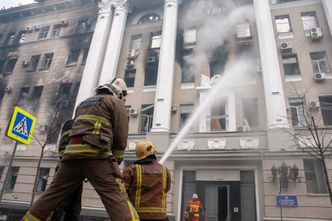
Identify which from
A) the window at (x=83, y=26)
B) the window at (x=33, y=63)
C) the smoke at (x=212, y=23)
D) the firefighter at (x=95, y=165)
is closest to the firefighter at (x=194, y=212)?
the smoke at (x=212, y=23)

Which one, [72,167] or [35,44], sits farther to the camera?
[35,44]

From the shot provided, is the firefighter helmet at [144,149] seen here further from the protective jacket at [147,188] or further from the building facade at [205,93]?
the building facade at [205,93]

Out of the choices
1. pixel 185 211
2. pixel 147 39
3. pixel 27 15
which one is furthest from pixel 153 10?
pixel 185 211

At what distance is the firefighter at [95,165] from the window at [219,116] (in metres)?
10.7

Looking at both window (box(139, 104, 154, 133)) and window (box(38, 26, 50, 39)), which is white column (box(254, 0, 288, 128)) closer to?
window (box(139, 104, 154, 133))

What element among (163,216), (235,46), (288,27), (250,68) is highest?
(288,27)

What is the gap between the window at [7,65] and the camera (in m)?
20.7

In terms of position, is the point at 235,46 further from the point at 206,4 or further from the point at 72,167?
the point at 72,167

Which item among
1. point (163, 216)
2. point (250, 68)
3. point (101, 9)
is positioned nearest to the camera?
point (163, 216)

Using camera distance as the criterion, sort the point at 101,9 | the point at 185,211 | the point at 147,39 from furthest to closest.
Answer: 1. the point at 101,9
2. the point at 147,39
3. the point at 185,211

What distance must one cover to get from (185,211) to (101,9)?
1526cm

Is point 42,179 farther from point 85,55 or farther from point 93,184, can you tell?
point 93,184

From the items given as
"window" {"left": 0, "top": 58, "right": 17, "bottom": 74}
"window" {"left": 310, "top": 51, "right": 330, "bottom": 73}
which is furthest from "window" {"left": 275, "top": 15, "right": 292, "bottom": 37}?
"window" {"left": 0, "top": 58, "right": 17, "bottom": 74}

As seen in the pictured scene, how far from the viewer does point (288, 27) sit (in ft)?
48.3
